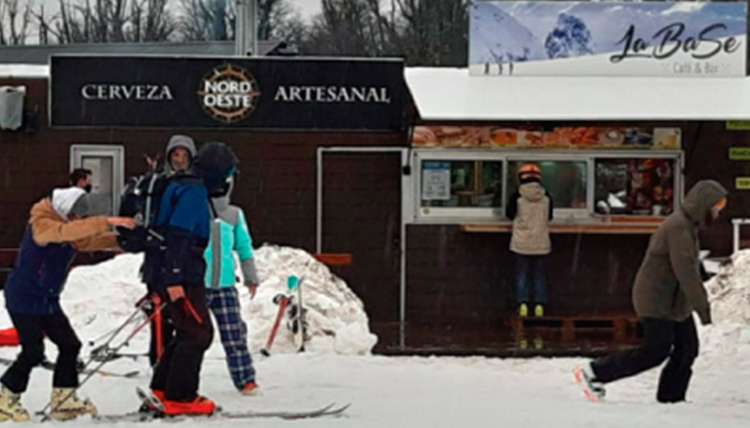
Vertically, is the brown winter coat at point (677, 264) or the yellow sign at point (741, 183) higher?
the yellow sign at point (741, 183)

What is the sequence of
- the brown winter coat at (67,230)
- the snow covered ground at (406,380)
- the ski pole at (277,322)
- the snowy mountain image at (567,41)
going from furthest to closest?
the snowy mountain image at (567,41), the ski pole at (277,322), the snow covered ground at (406,380), the brown winter coat at (67,230)

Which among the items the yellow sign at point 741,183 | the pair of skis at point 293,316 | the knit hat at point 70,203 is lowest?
the pair of skis at point 293,316

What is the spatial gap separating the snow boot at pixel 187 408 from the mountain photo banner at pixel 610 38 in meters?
8.14

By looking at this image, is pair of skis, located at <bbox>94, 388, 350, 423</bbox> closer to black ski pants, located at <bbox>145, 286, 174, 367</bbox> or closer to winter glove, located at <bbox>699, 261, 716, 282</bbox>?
black ski pants, located at <bbox>145, 286, 174, 367</bbox>

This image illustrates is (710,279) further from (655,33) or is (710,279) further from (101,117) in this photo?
(101,117)

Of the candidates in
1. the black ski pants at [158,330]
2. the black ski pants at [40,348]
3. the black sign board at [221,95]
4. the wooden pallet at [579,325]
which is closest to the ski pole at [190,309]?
the black ski pants at [40,348]

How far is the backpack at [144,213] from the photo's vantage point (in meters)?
7.85

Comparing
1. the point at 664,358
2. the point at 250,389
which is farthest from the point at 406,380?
the point at 664,358

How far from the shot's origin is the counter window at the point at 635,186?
1559cm

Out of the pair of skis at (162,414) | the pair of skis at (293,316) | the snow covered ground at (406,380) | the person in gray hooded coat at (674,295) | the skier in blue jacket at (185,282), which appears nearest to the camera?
the skier in blue jacket at (185,282)

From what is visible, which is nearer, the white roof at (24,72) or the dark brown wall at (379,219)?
the dark brown wall at (379,219)

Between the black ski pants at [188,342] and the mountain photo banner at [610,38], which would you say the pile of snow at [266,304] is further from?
the mountain photo banner at [610,38]

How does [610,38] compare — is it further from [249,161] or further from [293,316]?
[293,316]

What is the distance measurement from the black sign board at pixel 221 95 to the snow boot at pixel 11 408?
7855 mm
